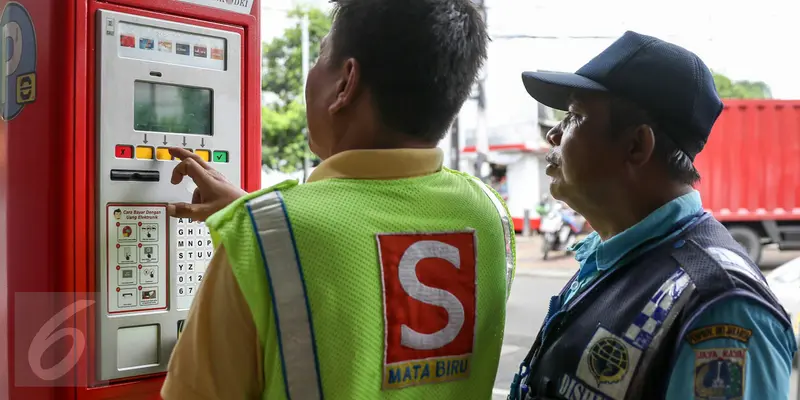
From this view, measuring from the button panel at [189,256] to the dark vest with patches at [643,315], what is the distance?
2.25 ft

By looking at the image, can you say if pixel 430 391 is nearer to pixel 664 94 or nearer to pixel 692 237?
pixel 692 237

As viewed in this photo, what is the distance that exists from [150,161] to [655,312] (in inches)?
35.2

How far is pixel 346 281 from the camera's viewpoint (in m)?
0.86

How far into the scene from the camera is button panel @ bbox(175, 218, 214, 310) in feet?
4.56

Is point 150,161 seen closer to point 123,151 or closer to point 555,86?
point 123,151

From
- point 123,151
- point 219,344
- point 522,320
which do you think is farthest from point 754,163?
point 219,344

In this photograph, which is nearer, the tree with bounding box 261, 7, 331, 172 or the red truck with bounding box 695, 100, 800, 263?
the red truck with bounding box 695, 100, 800, 263

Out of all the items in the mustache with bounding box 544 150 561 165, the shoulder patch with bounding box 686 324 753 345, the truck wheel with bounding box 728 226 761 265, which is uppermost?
the mustache with bounding box 544 150 561 165

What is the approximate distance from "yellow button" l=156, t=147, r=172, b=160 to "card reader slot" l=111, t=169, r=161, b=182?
3 centimetres

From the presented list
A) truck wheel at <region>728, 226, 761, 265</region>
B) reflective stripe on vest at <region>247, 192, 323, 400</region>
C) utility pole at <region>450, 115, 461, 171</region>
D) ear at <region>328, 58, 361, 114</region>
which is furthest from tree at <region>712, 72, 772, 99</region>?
reflective stripe on vest at <region>247, 192, 323, 400</region>

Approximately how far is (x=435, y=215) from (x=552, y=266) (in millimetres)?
8033

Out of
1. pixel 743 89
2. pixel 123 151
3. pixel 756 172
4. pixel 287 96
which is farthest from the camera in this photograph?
pixel 287 96

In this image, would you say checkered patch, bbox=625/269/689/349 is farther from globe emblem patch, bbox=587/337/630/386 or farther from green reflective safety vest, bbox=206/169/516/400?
green reflective safety vest, bbox=206/169/516/400

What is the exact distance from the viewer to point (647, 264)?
1.03 meters
